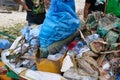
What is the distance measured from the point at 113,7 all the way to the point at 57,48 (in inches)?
46.3

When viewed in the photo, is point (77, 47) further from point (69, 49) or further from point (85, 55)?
point (85, 55)

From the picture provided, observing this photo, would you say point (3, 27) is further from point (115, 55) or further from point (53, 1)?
point (115, 55)

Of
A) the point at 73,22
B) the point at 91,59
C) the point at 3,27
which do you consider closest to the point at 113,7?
the point at 73,22

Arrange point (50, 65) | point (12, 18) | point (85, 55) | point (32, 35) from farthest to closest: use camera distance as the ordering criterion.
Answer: point (12, 18), point (32, 35), point (50, 65), point (85, 55)

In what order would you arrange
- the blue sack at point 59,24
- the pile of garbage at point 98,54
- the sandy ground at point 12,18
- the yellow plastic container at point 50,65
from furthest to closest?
the sandy ground at point 12,18
the blue sack at point 59,24
the yellow plastic container at point 50,65
the pile of garbage at point 98,54

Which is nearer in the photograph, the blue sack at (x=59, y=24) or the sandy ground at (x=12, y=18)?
the blue sack at (x=59, y=24)

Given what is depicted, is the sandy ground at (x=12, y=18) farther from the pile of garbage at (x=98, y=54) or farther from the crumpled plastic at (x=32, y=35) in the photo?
the pile of garbage at (x=98, y=54)

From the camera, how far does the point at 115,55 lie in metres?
3.47

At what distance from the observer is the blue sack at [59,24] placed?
3.72m

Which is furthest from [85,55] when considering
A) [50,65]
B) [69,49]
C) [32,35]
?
[32,35]

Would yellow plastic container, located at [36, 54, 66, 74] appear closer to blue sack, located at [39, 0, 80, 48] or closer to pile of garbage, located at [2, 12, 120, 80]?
pile of garbage, located at [2, 12, 120, 80]

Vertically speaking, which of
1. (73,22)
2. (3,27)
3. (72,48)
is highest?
(73,22)

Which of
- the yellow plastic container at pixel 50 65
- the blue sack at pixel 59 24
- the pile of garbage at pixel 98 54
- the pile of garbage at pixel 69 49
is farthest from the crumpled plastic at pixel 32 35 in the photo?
the pile of garbage at pixel 98 54

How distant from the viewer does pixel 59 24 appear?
12.2 feet
